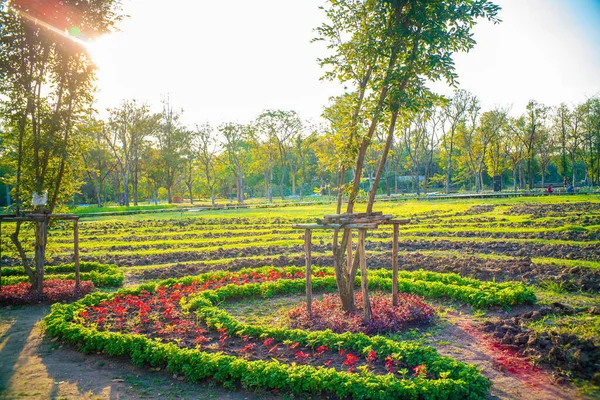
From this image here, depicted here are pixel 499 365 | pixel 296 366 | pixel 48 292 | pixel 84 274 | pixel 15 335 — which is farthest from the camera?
pixel 84 274

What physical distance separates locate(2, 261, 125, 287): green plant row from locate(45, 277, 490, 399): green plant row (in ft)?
15.2

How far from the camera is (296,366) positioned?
7.24m

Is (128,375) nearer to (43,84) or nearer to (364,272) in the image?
(364,272)

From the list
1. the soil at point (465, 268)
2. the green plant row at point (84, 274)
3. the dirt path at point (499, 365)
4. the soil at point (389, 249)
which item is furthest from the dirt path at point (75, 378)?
the soil at point (389, 249)

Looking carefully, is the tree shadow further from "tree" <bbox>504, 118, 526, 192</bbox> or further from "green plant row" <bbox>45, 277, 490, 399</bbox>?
"tree" <bbox>504, 118, 526, 192</bbox>

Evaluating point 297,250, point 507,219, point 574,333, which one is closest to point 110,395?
point 574,333

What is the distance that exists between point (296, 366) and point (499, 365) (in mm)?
3532

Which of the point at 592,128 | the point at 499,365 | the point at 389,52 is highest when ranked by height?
the point at 592,128

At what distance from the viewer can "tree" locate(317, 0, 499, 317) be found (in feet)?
31.2

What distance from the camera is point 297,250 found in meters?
20.9

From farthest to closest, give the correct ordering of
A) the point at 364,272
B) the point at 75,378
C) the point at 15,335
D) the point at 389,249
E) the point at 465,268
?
the point at 389,249 < the point at 465,268 < the point at 15,335 < the point at 364,272 < the point at 75,378

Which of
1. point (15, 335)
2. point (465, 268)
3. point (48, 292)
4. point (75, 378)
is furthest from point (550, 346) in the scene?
point (48, 292)

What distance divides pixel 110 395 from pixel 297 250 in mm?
14146

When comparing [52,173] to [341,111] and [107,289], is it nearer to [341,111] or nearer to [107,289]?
[107,289]
